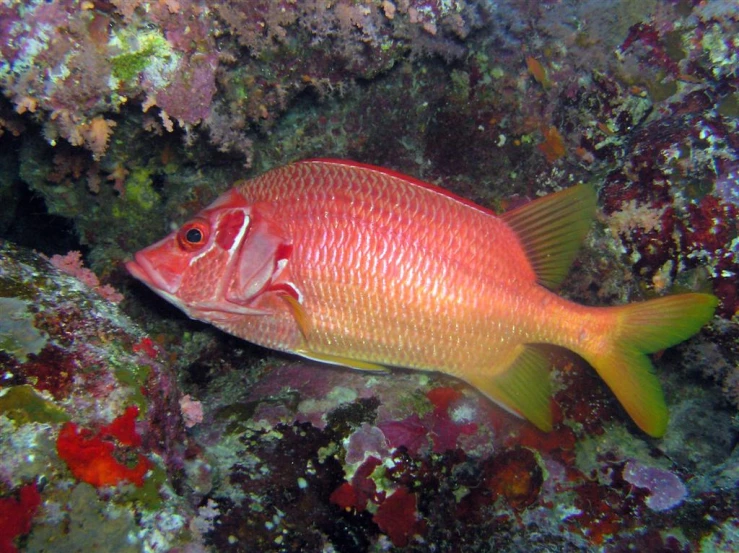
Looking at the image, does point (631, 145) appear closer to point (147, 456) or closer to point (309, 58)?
point (309, 58)

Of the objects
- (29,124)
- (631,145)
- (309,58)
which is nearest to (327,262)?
(309,58)

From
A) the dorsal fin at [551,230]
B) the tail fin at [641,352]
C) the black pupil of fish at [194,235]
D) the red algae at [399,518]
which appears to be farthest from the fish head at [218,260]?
the tail fin at [641,352]

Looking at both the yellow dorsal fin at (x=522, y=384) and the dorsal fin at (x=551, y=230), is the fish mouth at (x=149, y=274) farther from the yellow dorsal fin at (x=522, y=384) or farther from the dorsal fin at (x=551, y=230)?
the dorsal fin at (x=551, y=230)

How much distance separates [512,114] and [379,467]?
10.8 feet

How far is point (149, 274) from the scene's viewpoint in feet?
9.47

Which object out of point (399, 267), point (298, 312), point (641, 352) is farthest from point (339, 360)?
point (641, 352)

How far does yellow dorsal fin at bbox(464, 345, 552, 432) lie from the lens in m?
3.09

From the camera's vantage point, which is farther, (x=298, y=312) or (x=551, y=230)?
(x=551, y=230)

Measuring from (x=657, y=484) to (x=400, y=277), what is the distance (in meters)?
2.30

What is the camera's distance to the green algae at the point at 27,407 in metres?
1.89

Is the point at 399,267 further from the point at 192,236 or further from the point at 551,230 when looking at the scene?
the point at 192,236

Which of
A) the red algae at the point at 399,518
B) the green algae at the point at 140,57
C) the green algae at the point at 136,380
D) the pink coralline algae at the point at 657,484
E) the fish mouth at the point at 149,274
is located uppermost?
the green algae at the point at 140,57

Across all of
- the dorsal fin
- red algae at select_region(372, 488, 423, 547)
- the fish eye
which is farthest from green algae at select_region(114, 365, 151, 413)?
the dorsal fin

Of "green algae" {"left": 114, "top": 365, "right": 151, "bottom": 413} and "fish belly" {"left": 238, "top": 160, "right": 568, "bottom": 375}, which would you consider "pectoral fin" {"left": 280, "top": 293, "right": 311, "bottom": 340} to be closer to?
"fish belly" {"left": 238, "top": 160, "right": 568, "bottom": 375}
